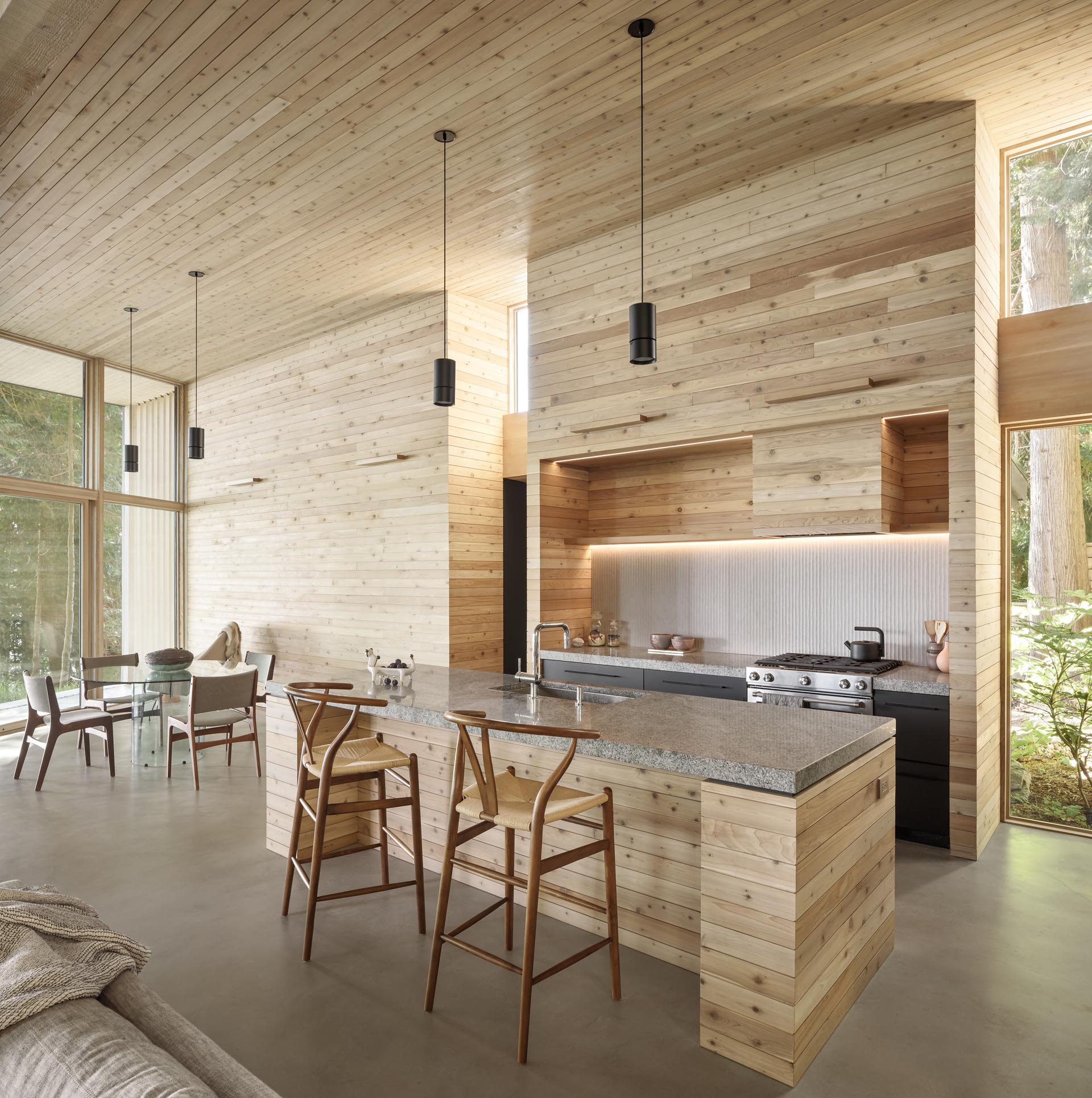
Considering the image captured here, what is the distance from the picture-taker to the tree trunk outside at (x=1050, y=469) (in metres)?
4.20

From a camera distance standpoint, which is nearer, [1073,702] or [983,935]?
[983,935]

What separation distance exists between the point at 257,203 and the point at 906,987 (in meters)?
5.37

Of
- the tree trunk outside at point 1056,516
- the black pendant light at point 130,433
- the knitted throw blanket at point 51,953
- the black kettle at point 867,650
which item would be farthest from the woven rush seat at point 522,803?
the black pendant light at point 130,433

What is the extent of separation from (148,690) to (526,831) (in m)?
4.18

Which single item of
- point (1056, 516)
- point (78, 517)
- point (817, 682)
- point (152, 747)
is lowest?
point (152, 747)

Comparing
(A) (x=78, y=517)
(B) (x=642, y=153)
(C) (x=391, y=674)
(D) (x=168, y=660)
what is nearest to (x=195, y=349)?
(A) (x=78, y=517)

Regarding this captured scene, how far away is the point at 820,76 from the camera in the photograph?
3605mm

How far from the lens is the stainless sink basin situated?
322 cm

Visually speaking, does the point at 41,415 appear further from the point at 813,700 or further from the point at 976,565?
the point at 976,565

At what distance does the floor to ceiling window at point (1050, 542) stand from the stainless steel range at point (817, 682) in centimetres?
80

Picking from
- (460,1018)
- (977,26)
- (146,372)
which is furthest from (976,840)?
(146,372)

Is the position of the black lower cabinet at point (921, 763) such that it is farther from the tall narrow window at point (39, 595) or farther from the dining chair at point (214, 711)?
the tall narrow window at point (39, 595)

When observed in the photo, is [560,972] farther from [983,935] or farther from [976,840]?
[976,840]

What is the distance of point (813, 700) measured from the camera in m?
4.16
